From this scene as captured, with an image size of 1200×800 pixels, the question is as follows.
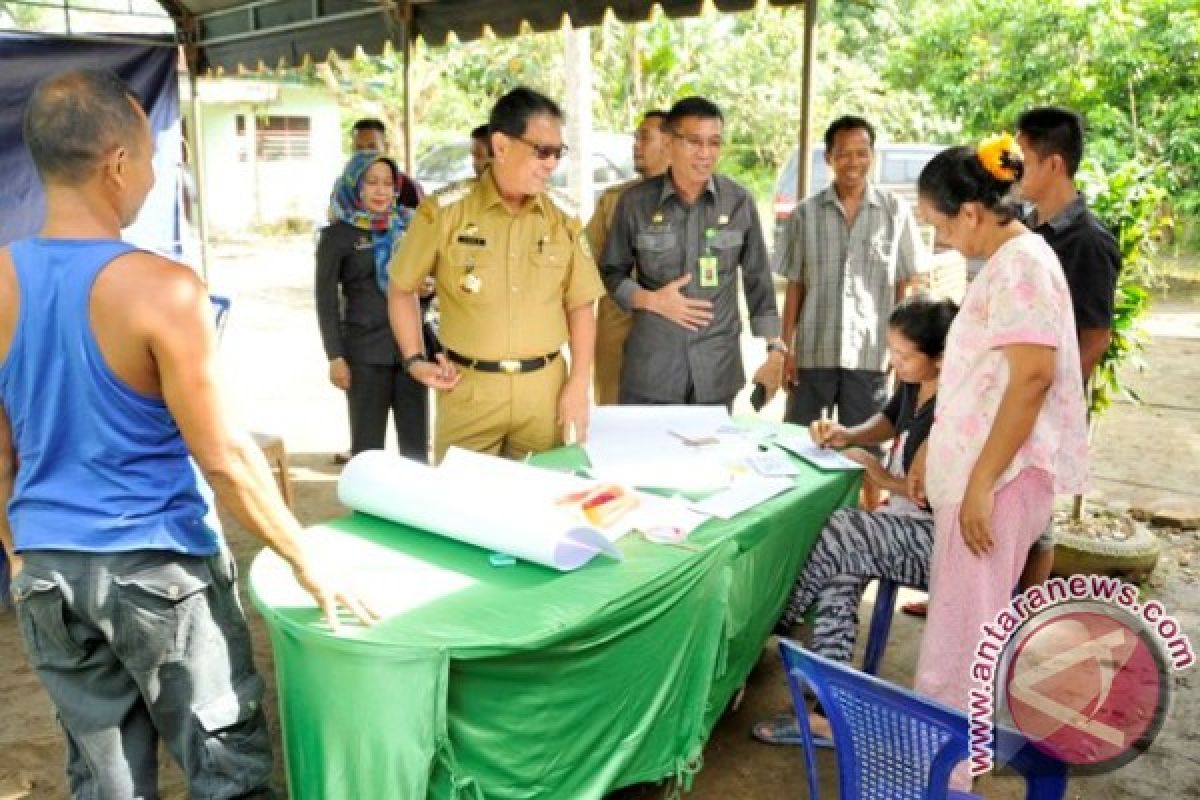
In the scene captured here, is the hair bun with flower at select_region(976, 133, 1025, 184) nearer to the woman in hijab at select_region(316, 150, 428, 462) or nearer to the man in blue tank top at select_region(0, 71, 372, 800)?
the man in blue tank top at select_region(0, 71, 372, 800)

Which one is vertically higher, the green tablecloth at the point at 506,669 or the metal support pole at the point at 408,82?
the metal support pole at the point at 408,82

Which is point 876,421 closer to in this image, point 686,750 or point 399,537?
point 686,750

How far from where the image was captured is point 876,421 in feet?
9.52

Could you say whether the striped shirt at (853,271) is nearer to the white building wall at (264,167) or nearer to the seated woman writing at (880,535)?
the seated woman writing at (880,535)

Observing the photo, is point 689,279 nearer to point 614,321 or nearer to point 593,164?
point 614,321

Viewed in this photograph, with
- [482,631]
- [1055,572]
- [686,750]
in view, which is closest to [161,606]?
[482,631]

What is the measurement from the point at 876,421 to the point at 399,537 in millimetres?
1490

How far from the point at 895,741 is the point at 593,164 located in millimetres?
11038

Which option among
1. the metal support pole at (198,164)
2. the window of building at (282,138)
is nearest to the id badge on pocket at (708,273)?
the metal support pole at (198,164)

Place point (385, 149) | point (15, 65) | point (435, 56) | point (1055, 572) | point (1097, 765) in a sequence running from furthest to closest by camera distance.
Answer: point (435, 56), point (385, 149), point (15, 65), point (1055, 572), point (1097, 765)

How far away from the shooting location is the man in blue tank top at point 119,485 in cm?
146

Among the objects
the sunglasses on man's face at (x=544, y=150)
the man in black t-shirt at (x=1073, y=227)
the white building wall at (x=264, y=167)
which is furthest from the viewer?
the white building wall at (x=264, y=167)

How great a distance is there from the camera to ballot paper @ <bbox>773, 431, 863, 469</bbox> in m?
2.64

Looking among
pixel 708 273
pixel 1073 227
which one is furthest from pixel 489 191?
pixel 1073 227
